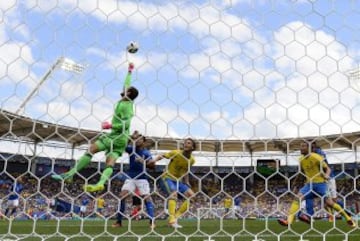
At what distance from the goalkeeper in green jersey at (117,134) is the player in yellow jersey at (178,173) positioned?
53cm

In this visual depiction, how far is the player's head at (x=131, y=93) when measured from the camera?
2.78m

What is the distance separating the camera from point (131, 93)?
2836 millimetres

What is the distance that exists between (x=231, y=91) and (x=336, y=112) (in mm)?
618

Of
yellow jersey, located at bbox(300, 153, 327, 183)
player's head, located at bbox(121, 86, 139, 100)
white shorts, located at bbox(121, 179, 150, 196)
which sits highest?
player's head, located at bbox(121, 86, 139, 100)

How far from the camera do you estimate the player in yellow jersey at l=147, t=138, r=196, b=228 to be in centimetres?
428

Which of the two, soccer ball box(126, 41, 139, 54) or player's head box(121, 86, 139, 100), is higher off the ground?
soccer ball box(126, 41, 139, 54)

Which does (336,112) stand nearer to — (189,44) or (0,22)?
(189,44)

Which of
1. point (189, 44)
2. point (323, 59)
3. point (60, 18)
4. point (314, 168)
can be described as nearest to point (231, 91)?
point (189, 44)

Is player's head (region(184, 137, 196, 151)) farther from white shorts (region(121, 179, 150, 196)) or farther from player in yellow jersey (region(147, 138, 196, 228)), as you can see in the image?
white shorts (region(121, 179, 150, 196))

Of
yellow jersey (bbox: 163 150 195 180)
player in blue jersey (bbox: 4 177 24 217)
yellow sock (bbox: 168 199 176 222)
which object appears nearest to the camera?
yellow jersey (bbox: 163 150 195 180)

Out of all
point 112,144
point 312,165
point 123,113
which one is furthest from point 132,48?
point 312,165

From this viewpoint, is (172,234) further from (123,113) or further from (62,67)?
(62,67)

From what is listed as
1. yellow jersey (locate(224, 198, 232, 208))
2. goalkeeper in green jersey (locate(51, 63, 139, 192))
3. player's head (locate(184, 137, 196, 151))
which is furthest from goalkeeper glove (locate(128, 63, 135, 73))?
yellow jersey (locate(224, 198, 232, 208))

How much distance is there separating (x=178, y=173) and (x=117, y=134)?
1.65 meters
